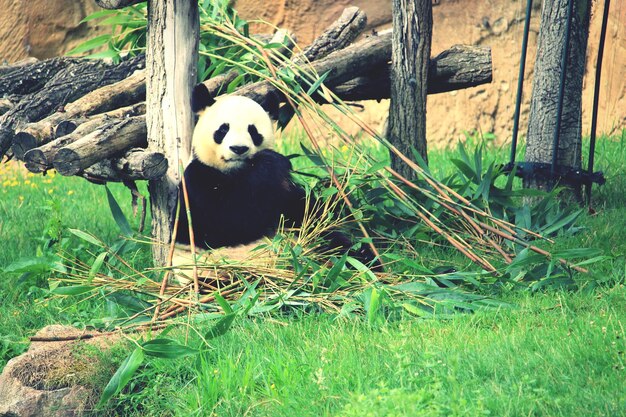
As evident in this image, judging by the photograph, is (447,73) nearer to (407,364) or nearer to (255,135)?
(255,135)

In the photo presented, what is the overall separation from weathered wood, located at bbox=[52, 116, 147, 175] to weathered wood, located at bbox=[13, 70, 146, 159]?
300mm

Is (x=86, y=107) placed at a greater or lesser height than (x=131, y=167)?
greater

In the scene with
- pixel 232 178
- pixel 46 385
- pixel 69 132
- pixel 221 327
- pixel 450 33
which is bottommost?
pixel 46 385

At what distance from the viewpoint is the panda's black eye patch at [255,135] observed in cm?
435

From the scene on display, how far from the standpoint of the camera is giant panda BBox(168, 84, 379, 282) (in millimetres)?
4312

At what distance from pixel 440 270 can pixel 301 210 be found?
0.85 m

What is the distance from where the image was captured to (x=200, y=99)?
4.56m

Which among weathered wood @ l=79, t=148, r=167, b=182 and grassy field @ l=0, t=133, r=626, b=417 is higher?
weathered wood @ l=79, t=148, r=167, b=182

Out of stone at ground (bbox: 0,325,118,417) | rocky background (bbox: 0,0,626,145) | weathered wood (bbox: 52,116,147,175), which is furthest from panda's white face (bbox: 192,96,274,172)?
rocky background (bbox: 0,0,626,145)

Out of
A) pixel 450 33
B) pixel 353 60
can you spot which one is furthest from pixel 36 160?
pixel 450 33

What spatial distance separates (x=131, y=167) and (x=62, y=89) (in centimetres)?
111

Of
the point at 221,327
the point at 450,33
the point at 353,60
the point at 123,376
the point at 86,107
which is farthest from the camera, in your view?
the point at 450,33

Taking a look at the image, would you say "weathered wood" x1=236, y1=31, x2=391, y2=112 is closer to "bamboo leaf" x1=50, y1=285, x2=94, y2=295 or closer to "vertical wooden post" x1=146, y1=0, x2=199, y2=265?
"vertical wooden post" x1=146, y1=0, x2=199, y2=265

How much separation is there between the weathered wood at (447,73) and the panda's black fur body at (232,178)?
1112 mm
